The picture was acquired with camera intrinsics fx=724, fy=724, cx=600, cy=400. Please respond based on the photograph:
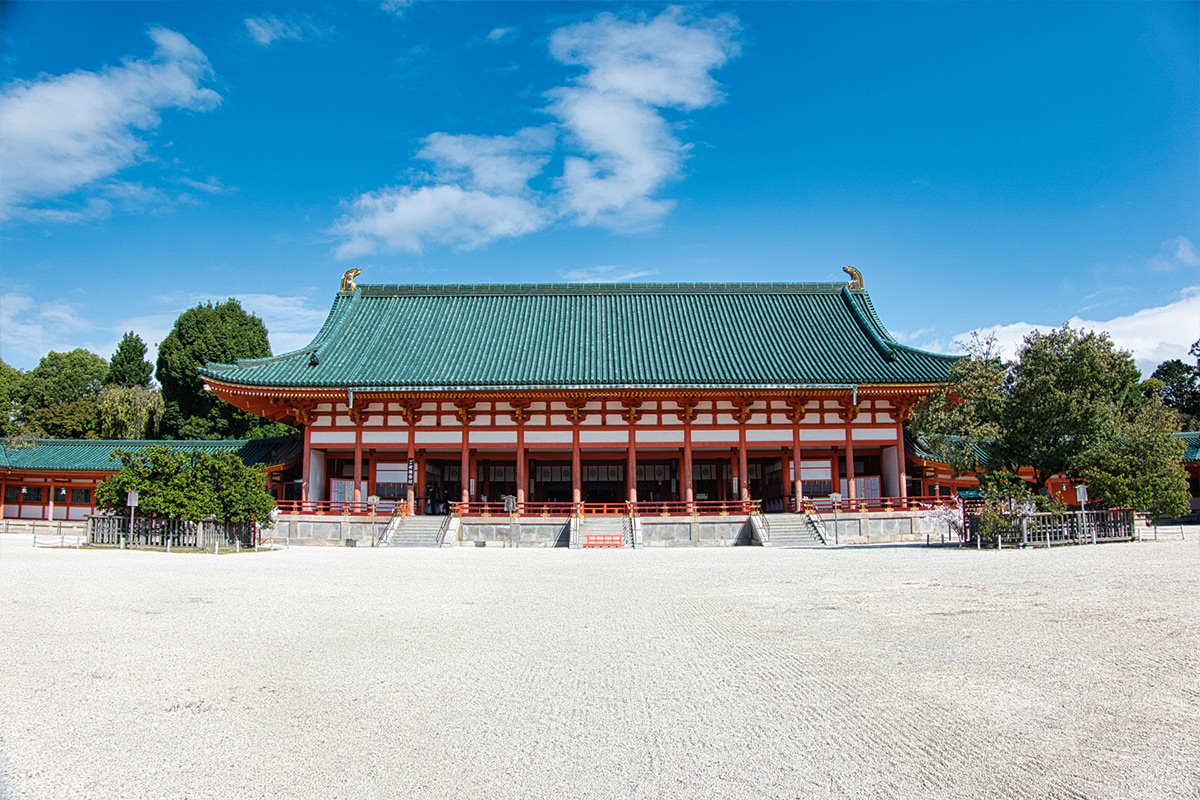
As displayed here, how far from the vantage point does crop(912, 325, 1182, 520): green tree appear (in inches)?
688

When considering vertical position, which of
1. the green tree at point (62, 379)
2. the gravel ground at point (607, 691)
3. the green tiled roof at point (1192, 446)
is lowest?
the gravel ground at point (607, 691)

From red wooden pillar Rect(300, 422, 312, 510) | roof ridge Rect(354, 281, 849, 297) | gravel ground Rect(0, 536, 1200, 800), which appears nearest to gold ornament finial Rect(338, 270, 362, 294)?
roof ridge Rect(354, 281, 849, 297)

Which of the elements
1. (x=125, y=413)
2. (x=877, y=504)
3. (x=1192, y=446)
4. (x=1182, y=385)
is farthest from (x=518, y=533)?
(x=1182, y=385)

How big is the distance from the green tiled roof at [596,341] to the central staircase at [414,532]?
14.4 feet

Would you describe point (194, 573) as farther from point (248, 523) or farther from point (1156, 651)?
point (1156, 651)

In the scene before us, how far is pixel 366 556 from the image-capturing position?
706 inches

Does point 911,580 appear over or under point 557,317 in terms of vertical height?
under

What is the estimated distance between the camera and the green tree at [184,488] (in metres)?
17.8

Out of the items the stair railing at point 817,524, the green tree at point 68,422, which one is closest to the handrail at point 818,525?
the stair railing at point 817,524

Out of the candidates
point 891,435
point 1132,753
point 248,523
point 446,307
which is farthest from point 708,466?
point 1132,753

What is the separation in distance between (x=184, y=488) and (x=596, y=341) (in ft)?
47.9

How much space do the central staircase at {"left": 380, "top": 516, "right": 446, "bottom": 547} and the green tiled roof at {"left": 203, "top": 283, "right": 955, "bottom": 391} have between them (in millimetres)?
4387

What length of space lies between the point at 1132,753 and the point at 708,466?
2420 centimetres

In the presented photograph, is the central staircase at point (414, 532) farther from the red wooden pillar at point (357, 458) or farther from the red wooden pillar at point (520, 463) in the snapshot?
the red wooden pillar at point (520, 463)
